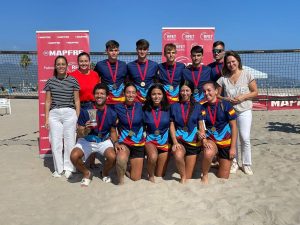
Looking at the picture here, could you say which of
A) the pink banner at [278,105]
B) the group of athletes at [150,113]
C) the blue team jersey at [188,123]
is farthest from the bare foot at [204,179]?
the pink banner at [278,105]

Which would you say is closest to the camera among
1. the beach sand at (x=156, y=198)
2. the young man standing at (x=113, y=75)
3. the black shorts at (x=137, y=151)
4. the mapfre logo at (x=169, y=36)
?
the beach sand at (x=156, y=198)

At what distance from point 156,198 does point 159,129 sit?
3.47ft

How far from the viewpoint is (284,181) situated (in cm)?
489

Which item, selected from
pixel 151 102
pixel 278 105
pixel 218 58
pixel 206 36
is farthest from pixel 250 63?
pixel 278 105

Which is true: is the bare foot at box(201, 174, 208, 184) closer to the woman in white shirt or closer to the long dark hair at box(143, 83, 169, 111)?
the woman in white shirt

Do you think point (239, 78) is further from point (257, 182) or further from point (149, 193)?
point (149, 193)

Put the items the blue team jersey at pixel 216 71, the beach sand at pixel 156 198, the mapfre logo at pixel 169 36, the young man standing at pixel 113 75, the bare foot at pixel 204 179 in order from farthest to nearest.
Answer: the mapfre logo at pixel 169 36, the blue team jersey at pixel 216 71, the young man standing at pixel 113 75, the bare foot at pixel 204 179, the beach sand at pixel 156 198

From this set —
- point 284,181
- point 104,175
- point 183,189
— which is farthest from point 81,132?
point 284,181

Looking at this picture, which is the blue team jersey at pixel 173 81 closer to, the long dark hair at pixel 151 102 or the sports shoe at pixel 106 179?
the long dark hair at pixel 151 102

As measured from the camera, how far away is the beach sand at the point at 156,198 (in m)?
3.81

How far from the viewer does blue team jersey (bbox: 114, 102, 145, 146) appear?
194 inches

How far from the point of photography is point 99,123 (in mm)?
4953

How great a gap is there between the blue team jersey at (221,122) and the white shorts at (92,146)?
1.50m

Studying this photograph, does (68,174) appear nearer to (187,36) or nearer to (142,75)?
(142,75)
